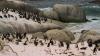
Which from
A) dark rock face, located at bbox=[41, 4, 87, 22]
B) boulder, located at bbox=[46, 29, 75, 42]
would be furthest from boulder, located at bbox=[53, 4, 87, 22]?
boulder, located at bbox=[46, 29, 75, 42]

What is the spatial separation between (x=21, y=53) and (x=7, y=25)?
592cm

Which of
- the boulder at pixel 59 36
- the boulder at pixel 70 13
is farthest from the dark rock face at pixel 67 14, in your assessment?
the boulder at pixel 59 36

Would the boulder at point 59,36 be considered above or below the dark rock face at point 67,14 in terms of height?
above

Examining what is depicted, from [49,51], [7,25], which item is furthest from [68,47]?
[7,25]

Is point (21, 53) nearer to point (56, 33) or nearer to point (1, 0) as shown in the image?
point (56, 33)

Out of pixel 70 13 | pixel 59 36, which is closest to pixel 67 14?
pixel 70 13

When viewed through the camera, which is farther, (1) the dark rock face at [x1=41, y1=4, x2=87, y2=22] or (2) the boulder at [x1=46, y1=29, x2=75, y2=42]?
(1) the dark rock face at [x1=41, y1=4, x2=87, y2=22]

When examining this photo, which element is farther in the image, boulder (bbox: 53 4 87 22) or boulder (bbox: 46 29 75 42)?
boulder (bbox: 53 4 87 22)

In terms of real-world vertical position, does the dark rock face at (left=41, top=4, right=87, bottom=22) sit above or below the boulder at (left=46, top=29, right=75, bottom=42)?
below

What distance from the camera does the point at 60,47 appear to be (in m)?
11.5

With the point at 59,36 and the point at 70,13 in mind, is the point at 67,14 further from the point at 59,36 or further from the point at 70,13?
the point at 59,36

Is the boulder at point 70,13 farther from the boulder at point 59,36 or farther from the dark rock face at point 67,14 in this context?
the boulder at point 59,36

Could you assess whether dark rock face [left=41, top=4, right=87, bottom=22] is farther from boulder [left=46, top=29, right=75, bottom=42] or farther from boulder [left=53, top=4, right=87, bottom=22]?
boulder [left=46, top=29, right=75, bottom=42]

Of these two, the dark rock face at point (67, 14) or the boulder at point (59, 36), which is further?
the dark rock face at point (67, 14)
